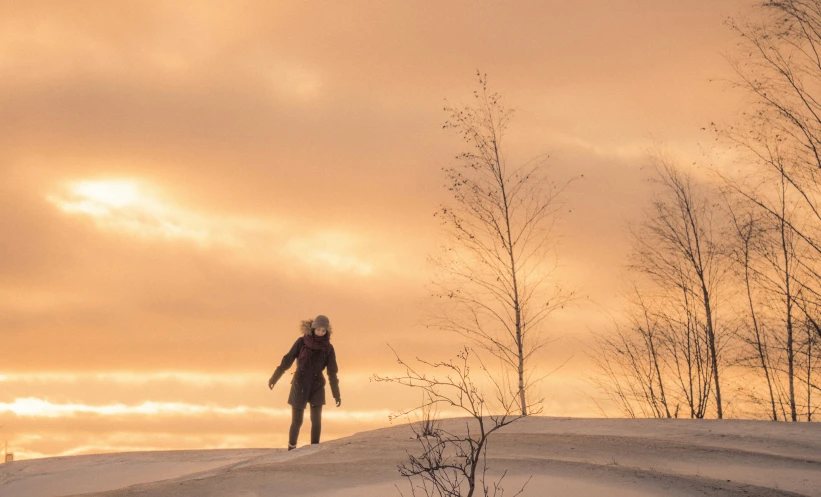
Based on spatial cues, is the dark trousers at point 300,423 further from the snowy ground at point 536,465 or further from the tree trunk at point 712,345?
the tree trunk at point 712,345

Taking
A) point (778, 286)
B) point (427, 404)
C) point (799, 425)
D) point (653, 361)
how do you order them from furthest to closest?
point (653, 361) < point (778, 286) < point (799, 425) < point (427, 404)

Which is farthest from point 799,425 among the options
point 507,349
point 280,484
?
point 280,484

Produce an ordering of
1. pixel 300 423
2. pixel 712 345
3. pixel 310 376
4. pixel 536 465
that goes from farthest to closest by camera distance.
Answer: pixel 712 345, pixel 300 423, pixel 310 376, pixel 536 465

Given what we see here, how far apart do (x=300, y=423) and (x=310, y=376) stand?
2.65 ft

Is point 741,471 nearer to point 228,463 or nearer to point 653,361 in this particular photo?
point 228,463

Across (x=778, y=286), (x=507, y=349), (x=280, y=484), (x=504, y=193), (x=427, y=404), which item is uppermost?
(x=504, y=193)

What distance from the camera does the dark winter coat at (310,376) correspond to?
13.5 meters

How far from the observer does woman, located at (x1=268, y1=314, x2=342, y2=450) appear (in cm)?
1352

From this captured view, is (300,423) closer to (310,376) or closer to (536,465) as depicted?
(310,376)

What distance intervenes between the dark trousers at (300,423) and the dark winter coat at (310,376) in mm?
108

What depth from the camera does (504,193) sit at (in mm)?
16109

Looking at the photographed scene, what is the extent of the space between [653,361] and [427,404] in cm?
1233

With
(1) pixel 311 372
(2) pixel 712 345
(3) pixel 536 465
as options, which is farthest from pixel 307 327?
(2) pixel 712 345

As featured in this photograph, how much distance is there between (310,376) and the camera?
1359 cm
